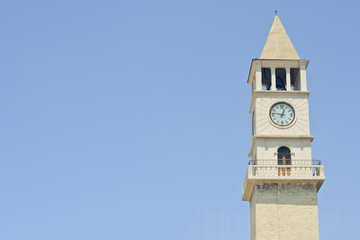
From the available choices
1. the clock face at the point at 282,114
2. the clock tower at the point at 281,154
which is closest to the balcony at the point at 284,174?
the clock tower at the point at 281,154

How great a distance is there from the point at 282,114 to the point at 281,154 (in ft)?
11.3

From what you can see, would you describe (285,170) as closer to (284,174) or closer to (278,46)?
(284,174)

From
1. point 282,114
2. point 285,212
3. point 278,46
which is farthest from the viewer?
point 278,46

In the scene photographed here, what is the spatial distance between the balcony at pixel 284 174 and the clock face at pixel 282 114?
13.2ft

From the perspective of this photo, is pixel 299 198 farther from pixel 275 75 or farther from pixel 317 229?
pixel 275 75

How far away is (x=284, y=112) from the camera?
6172 centimetres

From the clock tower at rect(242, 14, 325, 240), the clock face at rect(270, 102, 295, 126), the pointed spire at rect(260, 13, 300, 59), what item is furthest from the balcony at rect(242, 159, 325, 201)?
the pointed spire at rect(260, 13, 300, 59)

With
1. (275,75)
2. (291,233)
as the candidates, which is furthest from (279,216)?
(275,75)

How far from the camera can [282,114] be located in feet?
202

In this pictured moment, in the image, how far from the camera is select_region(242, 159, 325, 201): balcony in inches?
2266

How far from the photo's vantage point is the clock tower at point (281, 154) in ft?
186

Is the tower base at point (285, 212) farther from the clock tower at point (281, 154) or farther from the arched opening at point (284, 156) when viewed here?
the arched opening at point (284, 156)

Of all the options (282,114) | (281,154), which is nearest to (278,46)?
(282,114)

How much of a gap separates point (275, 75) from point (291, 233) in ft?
46.9
